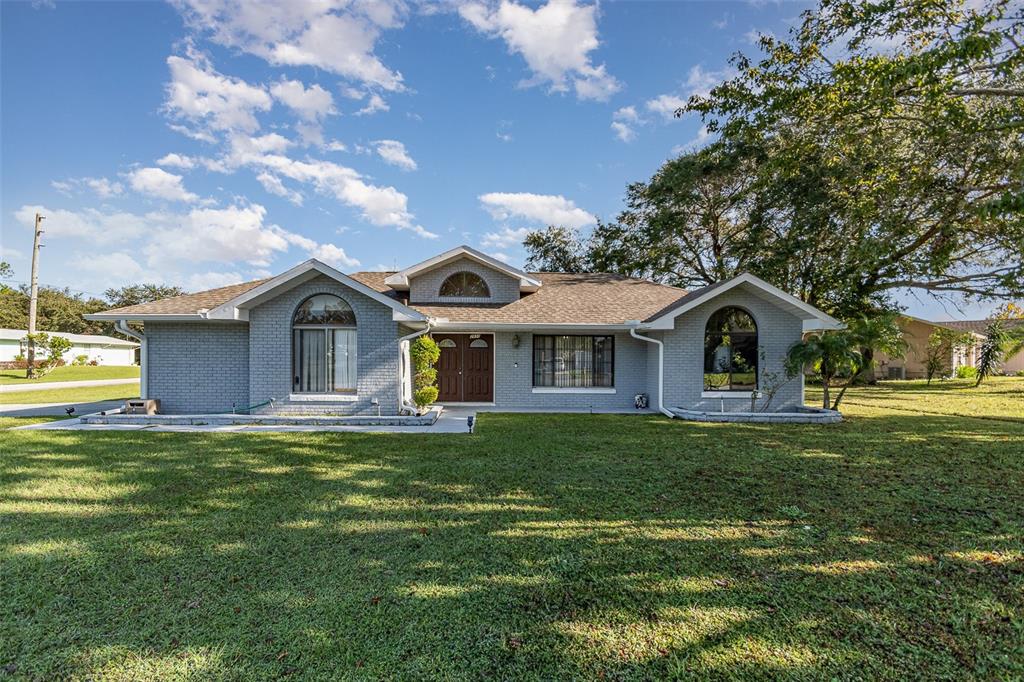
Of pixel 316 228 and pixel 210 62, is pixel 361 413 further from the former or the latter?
pixel 316 228

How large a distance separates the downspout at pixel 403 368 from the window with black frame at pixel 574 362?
418 cm

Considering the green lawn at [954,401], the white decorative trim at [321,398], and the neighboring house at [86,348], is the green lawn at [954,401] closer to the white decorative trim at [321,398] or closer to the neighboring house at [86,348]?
the white decorative trim at [321,398]

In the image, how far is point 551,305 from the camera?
1522cm

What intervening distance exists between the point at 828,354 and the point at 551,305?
314 inches

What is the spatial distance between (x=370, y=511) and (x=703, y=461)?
18.2ft

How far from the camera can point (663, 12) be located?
13.1m

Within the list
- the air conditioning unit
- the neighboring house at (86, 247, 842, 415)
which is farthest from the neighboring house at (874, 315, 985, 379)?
the air conditioning unit

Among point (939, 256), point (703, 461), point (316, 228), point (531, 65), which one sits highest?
point (531, 65)

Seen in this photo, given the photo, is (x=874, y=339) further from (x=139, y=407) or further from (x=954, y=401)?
(x=139, y=407)

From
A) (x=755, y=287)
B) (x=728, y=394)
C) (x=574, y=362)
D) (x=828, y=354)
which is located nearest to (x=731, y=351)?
(x=728, y=394)

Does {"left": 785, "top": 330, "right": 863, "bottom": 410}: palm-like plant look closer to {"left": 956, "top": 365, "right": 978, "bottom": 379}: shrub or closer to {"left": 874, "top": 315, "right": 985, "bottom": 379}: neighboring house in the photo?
{"left": 874, "top": 315, "right": 985, "bottom": 379}: neighboring house

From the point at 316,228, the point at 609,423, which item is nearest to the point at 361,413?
the point at 609,423

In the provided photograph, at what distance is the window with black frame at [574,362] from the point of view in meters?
14.6

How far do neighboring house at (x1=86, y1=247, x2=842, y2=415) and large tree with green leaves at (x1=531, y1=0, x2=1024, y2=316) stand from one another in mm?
4632
